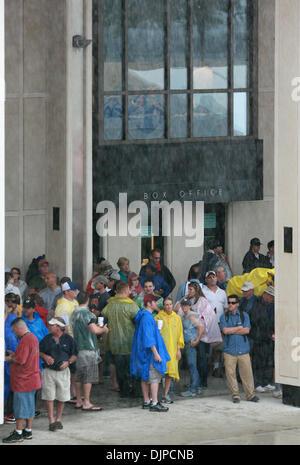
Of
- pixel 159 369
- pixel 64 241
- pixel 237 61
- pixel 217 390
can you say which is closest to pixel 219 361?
pixel 217 390

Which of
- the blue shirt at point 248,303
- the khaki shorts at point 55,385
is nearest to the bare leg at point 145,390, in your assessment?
the khaki shorts at point 55,385

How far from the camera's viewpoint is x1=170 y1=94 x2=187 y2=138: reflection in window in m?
24.1

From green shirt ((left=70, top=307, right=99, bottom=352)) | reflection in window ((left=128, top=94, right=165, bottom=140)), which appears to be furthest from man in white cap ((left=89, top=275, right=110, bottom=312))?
reflection in window ((left=128, top=94, right=165, bottom=140))

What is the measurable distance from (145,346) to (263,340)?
2154mm

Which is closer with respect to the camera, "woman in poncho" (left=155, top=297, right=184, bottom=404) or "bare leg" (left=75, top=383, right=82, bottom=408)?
"bare leg" (left=75, top=383, right=82, bottom=408)

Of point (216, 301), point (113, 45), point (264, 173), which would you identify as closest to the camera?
point (216, 301)

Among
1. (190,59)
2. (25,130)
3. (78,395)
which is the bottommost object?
(78,395)

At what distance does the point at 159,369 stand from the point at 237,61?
32.2 ft

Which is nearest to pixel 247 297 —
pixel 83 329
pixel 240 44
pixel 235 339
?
pixel 235 339

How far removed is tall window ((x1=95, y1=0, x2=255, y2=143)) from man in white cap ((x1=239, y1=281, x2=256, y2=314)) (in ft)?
20.7

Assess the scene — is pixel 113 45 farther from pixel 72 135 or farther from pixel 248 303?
pixel 248 303

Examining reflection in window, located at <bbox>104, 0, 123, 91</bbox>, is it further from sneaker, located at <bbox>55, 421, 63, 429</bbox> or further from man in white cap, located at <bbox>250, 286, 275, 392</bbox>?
sneaker, located at <bbox>55, 421, 63, 429</bbox>

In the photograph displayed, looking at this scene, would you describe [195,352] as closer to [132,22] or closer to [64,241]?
[64,241]

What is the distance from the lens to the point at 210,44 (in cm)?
2438
